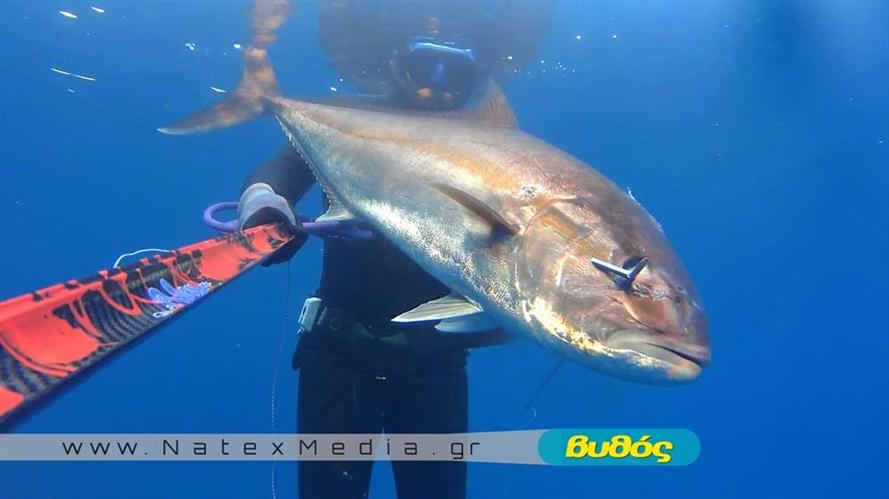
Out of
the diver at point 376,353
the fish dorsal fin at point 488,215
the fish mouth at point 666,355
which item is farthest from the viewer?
the diver at point 376,353

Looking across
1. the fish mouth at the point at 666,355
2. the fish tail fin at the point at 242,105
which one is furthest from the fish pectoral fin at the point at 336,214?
the fish mouth at the point at 666,355

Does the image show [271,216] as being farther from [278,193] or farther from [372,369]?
[372,369]

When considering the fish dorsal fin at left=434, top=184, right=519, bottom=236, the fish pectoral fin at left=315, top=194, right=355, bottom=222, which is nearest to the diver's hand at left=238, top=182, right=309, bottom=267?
the fish pectoral fin at left=315, top=194, right=355, bottom=222

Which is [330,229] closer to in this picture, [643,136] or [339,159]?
[339,159]

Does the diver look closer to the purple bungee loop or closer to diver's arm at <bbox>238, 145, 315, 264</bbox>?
diver's arm at <bbox>238, 145, 315, 264</bbox>

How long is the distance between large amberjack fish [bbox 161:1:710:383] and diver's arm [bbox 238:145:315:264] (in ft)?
0.45

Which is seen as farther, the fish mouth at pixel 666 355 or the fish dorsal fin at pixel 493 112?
the fish dorsal fin at pixel 493 112

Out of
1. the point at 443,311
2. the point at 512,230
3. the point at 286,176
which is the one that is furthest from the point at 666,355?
the point at 286,176

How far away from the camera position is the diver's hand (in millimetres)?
2402

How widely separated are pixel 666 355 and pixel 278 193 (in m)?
2.25

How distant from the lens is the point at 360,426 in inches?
123

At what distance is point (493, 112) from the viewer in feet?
9.13

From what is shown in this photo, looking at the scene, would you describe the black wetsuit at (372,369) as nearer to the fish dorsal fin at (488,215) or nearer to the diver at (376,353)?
the diver at (376,353)

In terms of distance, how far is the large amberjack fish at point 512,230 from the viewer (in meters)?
1.62
